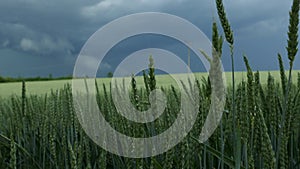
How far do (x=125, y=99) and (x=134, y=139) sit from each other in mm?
514

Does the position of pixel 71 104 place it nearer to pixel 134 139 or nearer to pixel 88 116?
pixel 88 116

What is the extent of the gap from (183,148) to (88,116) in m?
0.62

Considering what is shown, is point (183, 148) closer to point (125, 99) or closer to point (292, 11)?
point (292, 11)

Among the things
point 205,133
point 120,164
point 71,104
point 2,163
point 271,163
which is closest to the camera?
point 271,163

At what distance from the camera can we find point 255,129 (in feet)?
2.55

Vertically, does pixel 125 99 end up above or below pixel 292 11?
below

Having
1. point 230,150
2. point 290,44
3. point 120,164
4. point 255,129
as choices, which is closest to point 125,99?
point 120,164

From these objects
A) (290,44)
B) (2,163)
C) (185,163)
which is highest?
(290,44)

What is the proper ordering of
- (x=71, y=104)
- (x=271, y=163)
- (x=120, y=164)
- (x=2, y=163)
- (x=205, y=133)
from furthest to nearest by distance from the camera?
(x=2, y=163) < (x=71, y=104) < (x=120, y=164) < (x=205, y=133) < (x=271, y=163)

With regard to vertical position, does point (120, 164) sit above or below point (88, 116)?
below

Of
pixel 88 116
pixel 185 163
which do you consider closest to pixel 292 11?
pixel 185 163

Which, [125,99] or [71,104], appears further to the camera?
[71,104]

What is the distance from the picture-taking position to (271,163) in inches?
22.6

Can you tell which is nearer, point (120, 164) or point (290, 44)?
point (290, 44)
